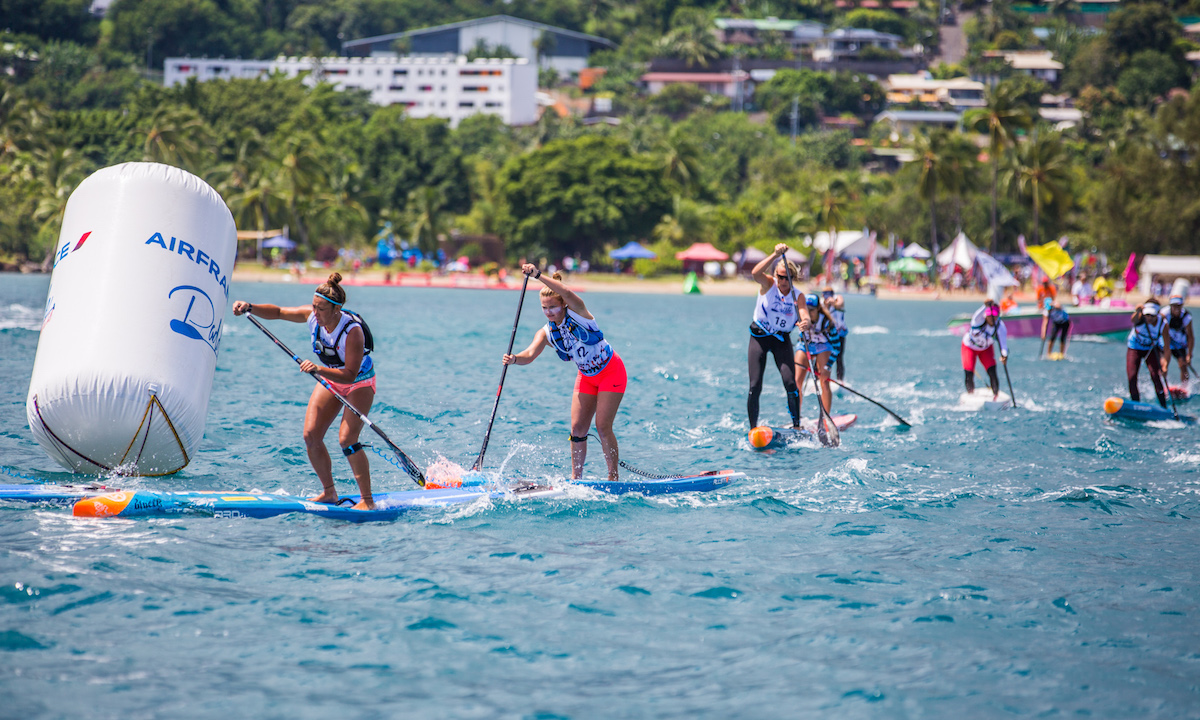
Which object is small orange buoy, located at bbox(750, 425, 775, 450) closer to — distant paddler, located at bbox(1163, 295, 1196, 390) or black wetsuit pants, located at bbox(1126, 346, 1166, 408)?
black wetsuit pants, located at bbox(1126, 346, 1166, 408)

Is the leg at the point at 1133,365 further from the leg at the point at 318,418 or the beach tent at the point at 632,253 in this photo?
the beach tent at the point at 632,253

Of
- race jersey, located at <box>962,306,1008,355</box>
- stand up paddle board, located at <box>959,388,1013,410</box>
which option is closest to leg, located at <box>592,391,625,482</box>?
race jersey, located at <box>962,306,1008,355</box>

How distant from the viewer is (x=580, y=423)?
36.2 feet

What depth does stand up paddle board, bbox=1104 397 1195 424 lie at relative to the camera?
58.7 feet

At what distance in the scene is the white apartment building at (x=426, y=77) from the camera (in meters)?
156

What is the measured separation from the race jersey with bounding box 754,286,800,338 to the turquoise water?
1.68 metres

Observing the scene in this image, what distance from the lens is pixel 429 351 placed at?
2797 cm

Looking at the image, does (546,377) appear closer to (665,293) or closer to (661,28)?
(665,293)

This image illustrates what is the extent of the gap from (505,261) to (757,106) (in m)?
81.7

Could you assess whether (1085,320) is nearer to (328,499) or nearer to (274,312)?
(328,499)

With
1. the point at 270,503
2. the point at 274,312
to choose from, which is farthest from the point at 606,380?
the point at 270,503

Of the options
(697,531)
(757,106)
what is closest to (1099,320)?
(697,531)

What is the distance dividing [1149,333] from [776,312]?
8077 mm

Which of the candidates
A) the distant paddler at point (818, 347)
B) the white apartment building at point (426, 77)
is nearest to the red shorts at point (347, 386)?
the distant paddler at point (818, 347)
